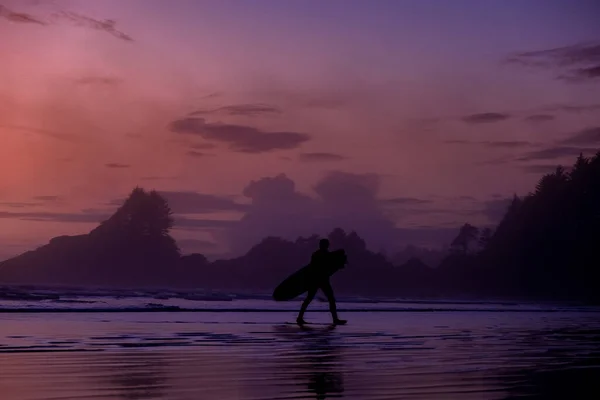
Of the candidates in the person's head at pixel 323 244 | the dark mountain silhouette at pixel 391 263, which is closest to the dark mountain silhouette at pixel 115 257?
the dark mountain silhouette at pixel 391 263

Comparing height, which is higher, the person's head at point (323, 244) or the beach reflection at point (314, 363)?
the person's head at point (323, 244)

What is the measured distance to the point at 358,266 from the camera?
83562 millimetres

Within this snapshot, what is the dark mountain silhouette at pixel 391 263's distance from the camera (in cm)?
7312

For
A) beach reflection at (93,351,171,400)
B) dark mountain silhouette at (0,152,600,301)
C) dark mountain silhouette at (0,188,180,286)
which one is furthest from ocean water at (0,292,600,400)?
dark mountain silhouette at (0,188,180,286)

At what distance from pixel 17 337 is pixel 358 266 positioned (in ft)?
226

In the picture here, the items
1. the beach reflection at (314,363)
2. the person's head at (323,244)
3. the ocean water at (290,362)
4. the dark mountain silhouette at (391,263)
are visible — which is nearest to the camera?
the ocean water at (290,362)

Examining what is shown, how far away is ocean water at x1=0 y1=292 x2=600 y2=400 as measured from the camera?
8562 mm

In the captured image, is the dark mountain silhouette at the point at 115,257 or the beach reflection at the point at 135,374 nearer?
the beach reflection at the point at 135,374

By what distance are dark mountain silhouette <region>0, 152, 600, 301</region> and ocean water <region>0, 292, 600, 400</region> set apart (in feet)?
161

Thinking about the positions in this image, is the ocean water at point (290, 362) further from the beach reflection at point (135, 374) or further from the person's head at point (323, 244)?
the person's head at point (323, 244)

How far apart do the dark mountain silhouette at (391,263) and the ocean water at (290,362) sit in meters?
49.1

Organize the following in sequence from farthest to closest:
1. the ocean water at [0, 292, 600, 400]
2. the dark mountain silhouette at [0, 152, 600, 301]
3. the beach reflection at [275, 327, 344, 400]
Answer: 1. the dark mountain silhouette at [0, 152, 600, 301]
2. the beach reflection at [275, 327, 344, 400]
3. the ocean water at [0, 292, 600, 400]

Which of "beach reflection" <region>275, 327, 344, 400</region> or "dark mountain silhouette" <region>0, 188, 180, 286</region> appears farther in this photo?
"dark mountain silhouette" <region>0, 188, 180, 286</region>

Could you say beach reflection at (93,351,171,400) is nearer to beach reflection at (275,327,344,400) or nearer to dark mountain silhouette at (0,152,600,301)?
beach reflection at (275,327,344,400)
